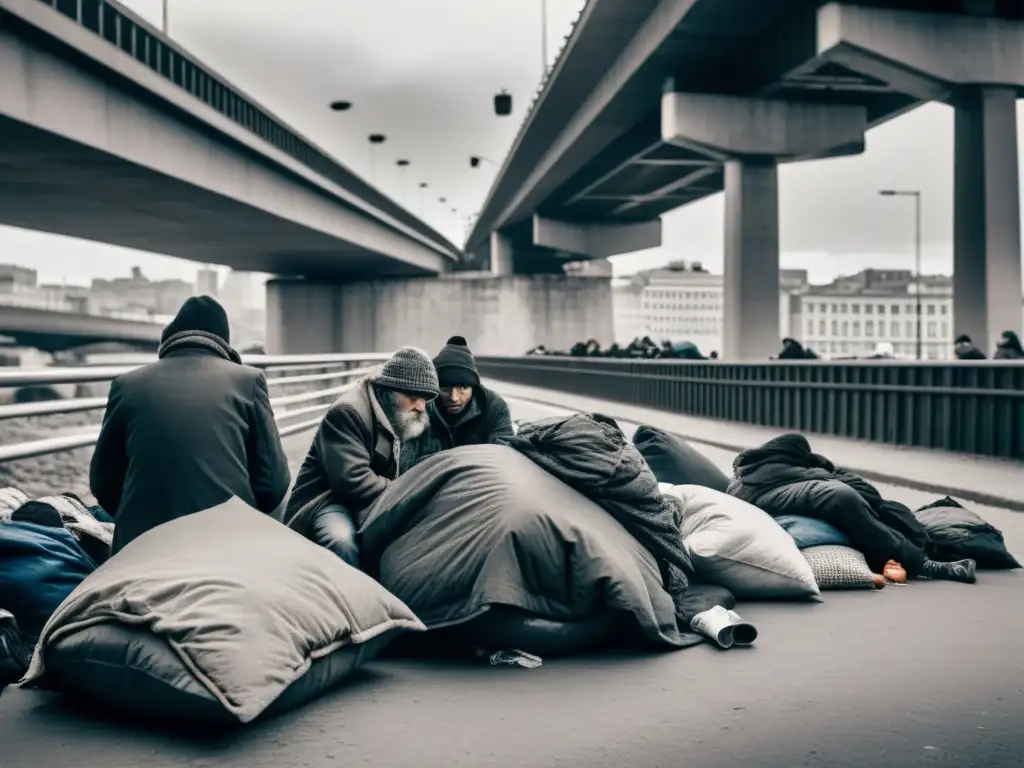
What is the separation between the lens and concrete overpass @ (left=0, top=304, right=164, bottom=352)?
54312 millimetres

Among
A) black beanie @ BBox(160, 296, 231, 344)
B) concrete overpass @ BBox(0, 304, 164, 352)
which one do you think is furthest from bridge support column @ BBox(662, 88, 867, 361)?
concrete overpass @ BBox(0, 304, 164, 352)

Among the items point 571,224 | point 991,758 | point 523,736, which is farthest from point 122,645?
point 571,224

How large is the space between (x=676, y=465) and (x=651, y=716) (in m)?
3.99

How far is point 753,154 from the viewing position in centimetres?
3206

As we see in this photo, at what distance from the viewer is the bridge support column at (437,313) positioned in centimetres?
6406

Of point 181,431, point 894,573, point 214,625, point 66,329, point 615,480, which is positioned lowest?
point 894,573

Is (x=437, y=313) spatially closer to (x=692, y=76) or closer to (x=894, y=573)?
(x=692, y=76)

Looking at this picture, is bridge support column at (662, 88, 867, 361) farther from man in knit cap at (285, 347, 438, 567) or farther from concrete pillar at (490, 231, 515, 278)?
concrete pillar at (490, 231, 515, 278)

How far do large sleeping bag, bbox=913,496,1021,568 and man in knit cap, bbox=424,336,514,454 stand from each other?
2.73 meters

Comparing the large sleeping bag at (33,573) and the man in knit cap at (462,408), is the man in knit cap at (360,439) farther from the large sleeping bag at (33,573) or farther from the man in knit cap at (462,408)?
the large sleeping bag at (33,573)

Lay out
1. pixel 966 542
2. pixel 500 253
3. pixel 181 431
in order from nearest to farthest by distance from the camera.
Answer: pixel 181 431, pixel 966 542, pixel 500 253

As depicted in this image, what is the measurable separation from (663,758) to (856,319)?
197090mm

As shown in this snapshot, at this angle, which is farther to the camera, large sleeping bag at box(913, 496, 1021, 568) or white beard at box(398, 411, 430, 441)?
large sleeping bag at box(913, 496, 1021, 568)

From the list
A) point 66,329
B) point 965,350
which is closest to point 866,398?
point 965,350
